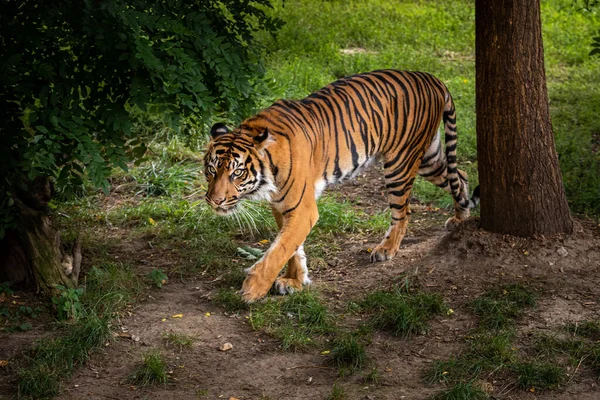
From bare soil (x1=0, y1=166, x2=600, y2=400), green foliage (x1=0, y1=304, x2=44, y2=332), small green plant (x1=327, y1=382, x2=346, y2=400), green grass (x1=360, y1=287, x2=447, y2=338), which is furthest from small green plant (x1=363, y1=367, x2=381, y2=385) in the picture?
green foliage (x1=0, y1=304, x2=44, y2=332)

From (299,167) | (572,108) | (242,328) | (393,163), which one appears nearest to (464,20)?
(572,108)

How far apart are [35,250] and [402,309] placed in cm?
260

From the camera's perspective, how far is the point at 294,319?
5.71 metres

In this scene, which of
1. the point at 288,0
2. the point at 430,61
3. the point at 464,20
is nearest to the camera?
the point at 430,61

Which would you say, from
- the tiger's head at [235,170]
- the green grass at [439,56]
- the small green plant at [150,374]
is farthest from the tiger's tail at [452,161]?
the small green plant at [150,374]

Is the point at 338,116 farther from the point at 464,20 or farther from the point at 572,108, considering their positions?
the point at 464,20

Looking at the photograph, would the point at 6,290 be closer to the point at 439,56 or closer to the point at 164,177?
the point at 164,177

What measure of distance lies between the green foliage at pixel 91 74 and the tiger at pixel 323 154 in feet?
1.44

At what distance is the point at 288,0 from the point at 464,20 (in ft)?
10.4

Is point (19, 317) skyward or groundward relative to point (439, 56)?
groundward

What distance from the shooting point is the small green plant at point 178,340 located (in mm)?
5375

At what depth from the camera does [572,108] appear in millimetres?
10117

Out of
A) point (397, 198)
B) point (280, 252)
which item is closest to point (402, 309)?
point (280, 252)

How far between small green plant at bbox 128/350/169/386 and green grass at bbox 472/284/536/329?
2068 millimetres
